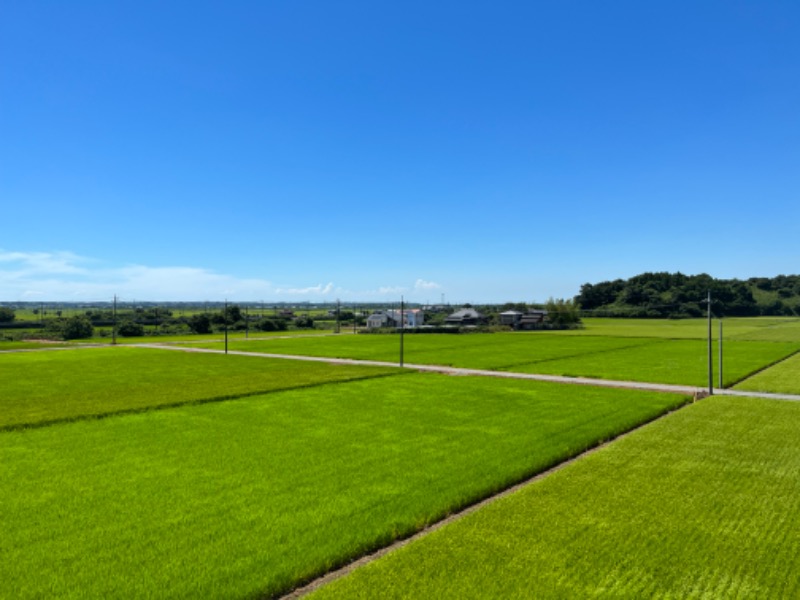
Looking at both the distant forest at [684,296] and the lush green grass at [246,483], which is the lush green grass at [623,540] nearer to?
the lush green grass at [246,483]

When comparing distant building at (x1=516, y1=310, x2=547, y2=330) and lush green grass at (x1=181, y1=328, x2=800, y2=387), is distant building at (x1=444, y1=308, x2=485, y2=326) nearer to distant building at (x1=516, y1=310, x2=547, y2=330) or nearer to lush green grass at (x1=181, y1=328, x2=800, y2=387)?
distant building at (x1=516, y1=310, x2=547, y2=330)

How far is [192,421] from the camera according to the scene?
53.9 ft

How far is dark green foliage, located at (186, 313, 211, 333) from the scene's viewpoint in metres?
75.6

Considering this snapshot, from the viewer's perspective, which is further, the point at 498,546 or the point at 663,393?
the point at 663,393

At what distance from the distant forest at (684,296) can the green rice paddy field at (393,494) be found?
6655 centimetres

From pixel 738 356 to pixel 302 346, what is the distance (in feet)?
117

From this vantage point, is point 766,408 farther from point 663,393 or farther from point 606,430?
point 606,430

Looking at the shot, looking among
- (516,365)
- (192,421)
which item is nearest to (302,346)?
(516,365)

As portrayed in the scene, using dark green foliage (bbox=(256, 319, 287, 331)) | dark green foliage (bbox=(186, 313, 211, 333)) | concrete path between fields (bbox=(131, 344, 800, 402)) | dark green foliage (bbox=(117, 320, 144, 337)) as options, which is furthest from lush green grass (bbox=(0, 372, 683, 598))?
dark green foliage (bbox=(186, 313, 211, 333))

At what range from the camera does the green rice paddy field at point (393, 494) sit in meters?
6.76

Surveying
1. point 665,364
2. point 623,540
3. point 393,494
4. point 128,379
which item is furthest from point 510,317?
point 623,540

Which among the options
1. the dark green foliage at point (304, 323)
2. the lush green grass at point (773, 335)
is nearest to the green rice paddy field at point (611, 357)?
the lush green grass at point (773, 335)

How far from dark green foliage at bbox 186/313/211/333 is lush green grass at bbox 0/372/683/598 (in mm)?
60657

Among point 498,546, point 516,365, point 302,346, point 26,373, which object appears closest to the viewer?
point 498,546
